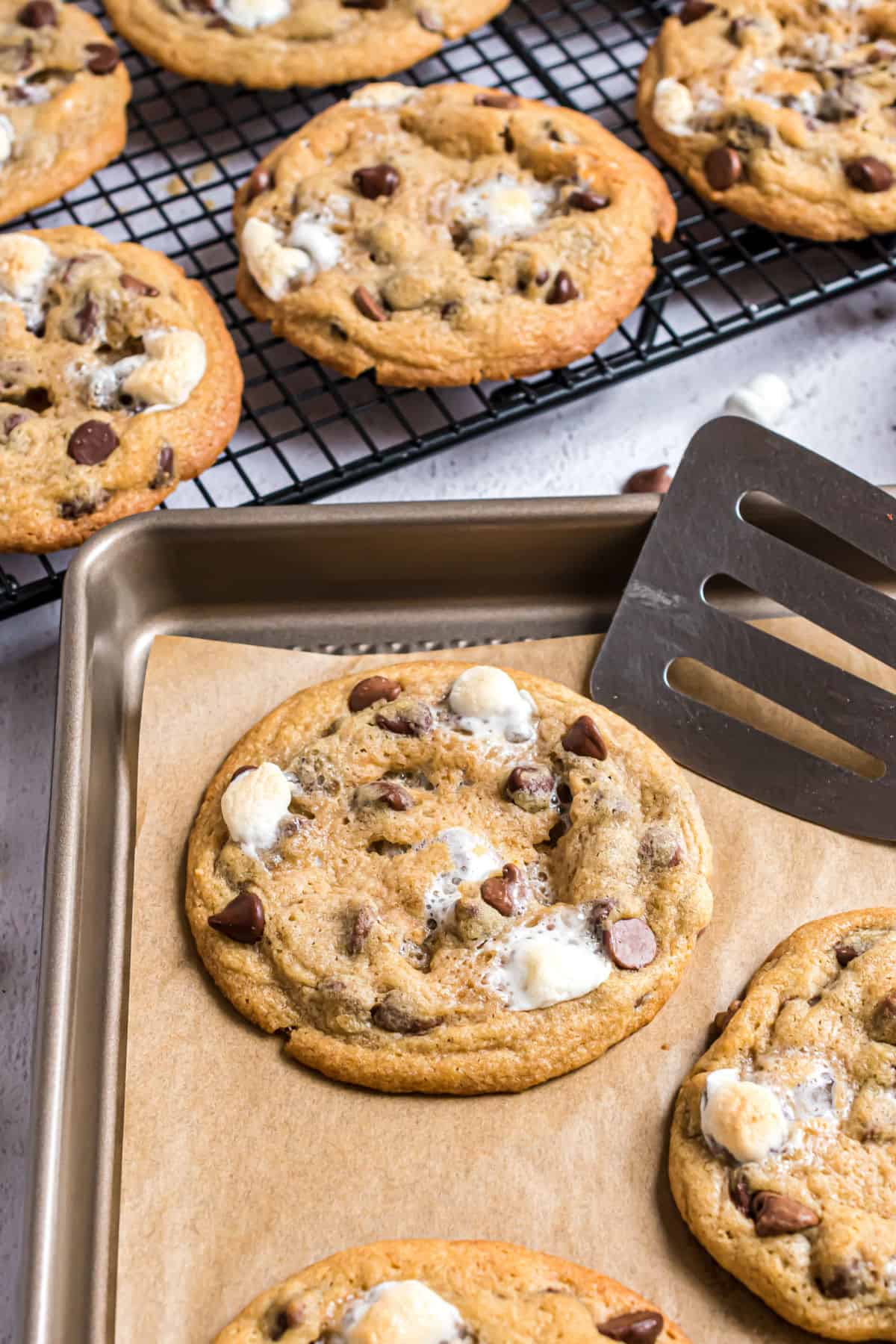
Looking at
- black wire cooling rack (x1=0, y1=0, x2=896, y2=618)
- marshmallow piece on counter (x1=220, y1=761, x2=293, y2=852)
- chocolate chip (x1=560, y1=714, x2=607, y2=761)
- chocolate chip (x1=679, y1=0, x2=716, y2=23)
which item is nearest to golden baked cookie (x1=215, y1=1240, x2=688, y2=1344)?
marshmallow piece on counter (x1=220, y1=761, x2=293, y2=852)

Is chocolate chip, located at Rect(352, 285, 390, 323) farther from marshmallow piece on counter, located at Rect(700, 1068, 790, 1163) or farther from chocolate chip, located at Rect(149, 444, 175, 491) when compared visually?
marshmallow piece on counter, located at Rect(700, 1068, 790, 1163)

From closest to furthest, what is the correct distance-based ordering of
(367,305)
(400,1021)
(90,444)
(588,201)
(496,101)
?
(400,1021) < (90,444) < (367,305) < (588,201) < (496,101)

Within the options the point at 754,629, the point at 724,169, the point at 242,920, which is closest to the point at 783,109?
the point at 724,169

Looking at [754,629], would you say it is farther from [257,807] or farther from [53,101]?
[53,101]

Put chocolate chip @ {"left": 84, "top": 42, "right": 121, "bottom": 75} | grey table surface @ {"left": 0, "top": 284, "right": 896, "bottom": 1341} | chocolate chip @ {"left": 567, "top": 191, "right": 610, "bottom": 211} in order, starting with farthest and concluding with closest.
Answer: chocolate chip @ {"left": 84, "top": 42, "right": 121, "bottom": 75} < chocolate chip @ {"left": 567, "top": 191, "right": 610, "bottom": 211} < grey table surface @ {"left": 0, "top": 284, "right": 896, "bottom": 1341}

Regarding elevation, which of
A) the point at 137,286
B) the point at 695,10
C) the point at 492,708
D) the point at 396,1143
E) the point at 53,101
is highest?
the point at 695,10

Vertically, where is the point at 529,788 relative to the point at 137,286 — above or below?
below
